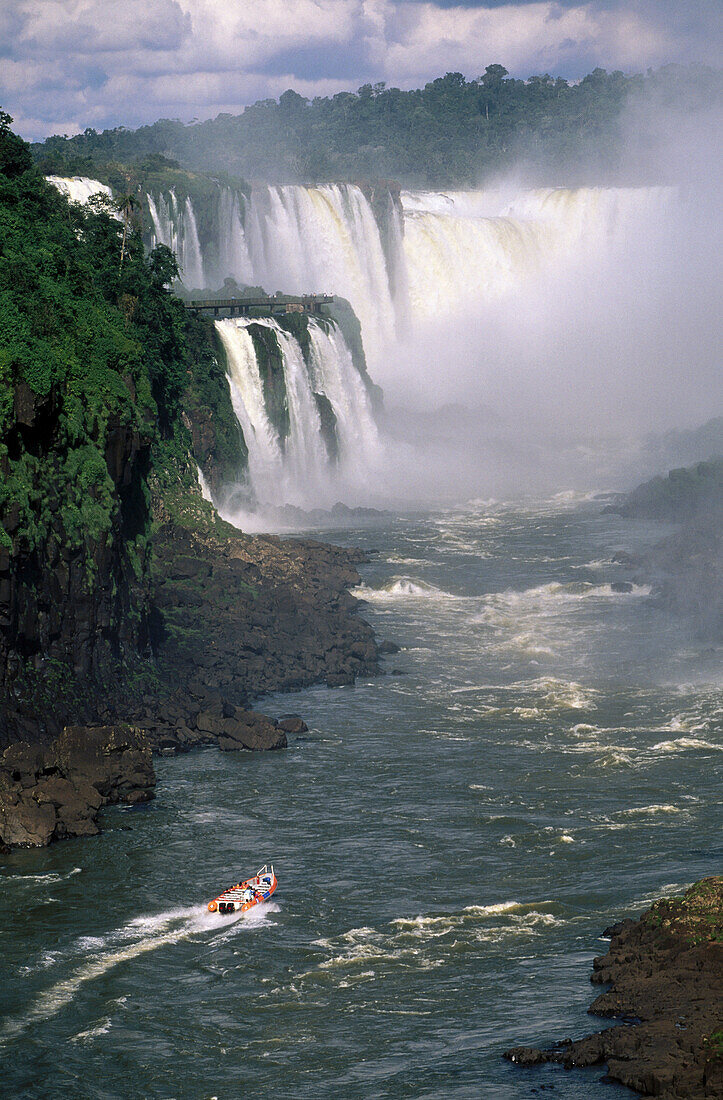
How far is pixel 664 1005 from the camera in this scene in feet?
80.2

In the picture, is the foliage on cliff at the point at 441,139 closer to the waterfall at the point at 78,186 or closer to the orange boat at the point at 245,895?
the waterfall at the point at 78,186

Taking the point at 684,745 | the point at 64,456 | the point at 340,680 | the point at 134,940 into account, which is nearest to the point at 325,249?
the point at 340,680

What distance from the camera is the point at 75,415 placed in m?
42.0

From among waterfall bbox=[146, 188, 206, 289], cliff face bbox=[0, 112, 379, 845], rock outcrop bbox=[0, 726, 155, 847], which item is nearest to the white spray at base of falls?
waterfall bbox=[146, 188, 206, 289]

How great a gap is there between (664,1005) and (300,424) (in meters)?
58.5

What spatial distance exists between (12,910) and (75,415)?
53.8 ft

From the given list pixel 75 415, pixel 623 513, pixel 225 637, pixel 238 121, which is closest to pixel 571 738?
pixel 225 637

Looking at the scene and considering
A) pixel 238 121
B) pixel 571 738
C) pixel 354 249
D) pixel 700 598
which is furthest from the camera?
pixel 238 121

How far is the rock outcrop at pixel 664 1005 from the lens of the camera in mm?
22141

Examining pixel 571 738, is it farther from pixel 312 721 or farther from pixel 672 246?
pixel 672 246

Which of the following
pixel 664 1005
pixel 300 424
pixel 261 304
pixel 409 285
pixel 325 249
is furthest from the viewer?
pixel 409 285

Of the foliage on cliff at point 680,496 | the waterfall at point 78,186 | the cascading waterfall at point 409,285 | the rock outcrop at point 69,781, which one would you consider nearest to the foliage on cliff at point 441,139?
the cascading waterfall at point 409,285

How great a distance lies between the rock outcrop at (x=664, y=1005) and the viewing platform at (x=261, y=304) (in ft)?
158

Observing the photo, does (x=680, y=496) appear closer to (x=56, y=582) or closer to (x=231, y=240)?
(x=231, y=240)
